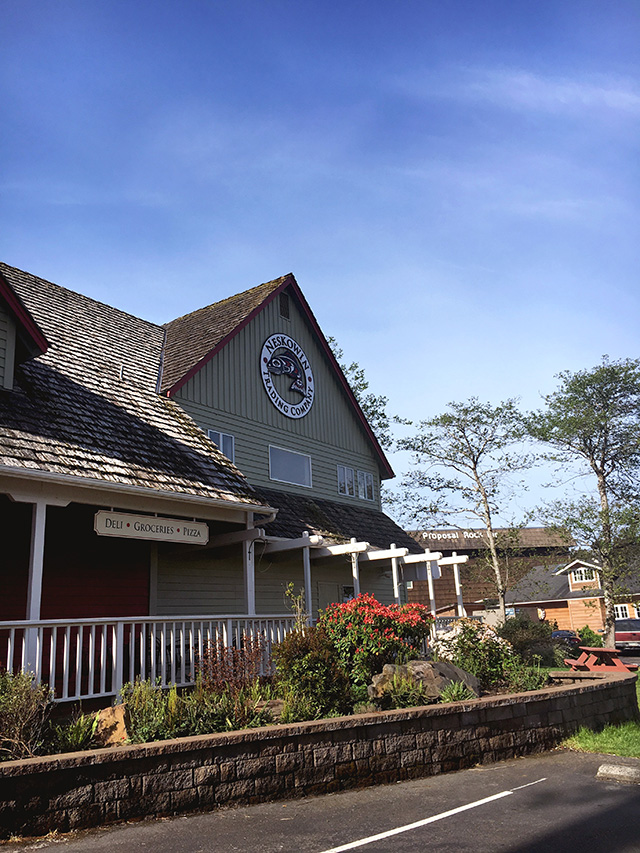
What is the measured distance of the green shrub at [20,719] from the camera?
631 centimetres

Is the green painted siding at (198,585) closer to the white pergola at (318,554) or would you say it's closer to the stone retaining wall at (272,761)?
the white pergola at (318,554)

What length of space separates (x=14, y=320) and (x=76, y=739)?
21.9 ft

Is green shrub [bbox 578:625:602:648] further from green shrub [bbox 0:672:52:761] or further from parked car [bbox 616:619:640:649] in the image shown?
green shrub [bbox 0:672:52:761]

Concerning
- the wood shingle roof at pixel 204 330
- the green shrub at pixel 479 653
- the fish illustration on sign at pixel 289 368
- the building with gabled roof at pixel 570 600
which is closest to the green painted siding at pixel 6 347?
the wood shingle roof at pixel 204 330

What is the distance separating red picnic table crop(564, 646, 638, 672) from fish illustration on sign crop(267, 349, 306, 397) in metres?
9.72

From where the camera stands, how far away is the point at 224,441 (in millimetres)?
16594

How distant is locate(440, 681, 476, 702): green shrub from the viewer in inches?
366

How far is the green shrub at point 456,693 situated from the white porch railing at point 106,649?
265cm

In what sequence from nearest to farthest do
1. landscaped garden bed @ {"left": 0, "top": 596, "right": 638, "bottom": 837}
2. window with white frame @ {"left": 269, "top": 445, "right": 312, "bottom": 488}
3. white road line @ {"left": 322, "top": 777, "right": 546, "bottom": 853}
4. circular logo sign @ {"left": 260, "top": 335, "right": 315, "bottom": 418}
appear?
1. white road line @ {"left": 322, "top": 777, "right": 546, "bottom": 853}
2. landscaped garden bed @ {"left": 0, "top": 596, "right": 638, "bottom": 837}
3. window with white frame @ {"left": 269, "top": 445, "right": 312, "bottom": 488}
4. circular logo sign @ {"left": 260, "top": 335, "right": 315, "bottom": 418}

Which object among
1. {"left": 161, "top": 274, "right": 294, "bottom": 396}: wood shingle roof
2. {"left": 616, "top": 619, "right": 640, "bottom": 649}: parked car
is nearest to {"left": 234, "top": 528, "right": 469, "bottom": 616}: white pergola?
{"left": 161, "top": 274, "right": 294, "bottom": 396}: wood shingle roof

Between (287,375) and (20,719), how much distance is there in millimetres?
13664

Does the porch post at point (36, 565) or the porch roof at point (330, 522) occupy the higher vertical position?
the porch roof at point (330, 522)

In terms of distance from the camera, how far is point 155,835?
19.1 ft

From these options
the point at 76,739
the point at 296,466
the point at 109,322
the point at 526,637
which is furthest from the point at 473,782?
the point at 109,322
